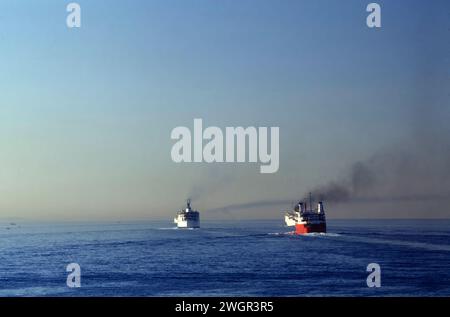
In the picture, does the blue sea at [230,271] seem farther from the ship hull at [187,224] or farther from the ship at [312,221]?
the ship hull at [187,224]

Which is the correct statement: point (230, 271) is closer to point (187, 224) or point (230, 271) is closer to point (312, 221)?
point (312, 221)

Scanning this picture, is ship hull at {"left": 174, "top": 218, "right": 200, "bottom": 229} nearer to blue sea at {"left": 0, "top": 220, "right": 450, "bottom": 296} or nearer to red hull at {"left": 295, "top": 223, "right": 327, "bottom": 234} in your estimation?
red hull at {"left": 295, "top": 223, "right": 327, "bottom": 234}

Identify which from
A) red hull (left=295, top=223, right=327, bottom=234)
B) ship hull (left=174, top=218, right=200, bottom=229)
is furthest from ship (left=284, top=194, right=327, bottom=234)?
ship hull (left=174, top=218, right=200, bottom=229)

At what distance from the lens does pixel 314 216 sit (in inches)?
3637

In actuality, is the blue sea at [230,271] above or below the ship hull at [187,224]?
above

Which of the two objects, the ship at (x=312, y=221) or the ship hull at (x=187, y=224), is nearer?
the ship at (x=312, y=221)

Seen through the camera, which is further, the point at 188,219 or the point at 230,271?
the point at 188,219

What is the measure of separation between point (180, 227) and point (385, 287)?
3551 inches

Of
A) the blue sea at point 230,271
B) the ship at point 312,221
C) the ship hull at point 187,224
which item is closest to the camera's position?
the blue sea at point 230,271

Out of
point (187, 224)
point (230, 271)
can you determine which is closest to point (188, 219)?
point (187, 224)

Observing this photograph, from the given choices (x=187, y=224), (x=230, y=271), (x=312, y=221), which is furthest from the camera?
(x=187, y=224)

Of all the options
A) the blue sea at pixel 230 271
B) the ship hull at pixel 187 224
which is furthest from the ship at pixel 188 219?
the blue sea at pixel 230 271

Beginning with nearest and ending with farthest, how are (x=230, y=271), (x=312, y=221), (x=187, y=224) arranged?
1. (x=230, y=271)
2. (x=312, y=221)
3. (x=187, y=224)

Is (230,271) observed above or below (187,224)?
above
